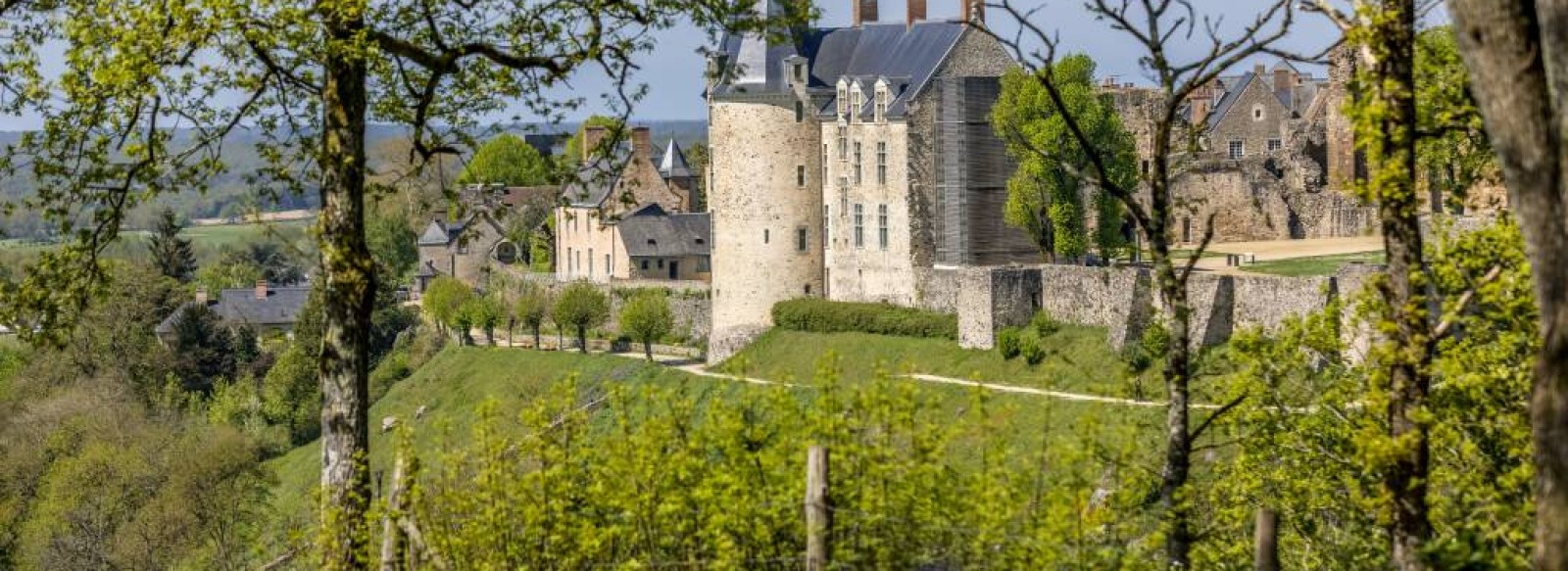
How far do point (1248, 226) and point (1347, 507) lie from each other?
46.1 m

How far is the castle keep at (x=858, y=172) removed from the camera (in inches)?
1754

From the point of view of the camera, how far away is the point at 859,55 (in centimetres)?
4844

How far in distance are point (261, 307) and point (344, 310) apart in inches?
2603

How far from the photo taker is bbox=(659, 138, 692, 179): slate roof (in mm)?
73869

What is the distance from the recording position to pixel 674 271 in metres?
61.5

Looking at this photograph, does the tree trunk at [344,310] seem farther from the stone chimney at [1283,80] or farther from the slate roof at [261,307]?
the stone chimney at [1283,80]

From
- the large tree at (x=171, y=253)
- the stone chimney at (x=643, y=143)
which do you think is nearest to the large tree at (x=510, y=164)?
the large tree at (x=171, y=253)

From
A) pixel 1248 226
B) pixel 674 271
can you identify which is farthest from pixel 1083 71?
pixel 674 271

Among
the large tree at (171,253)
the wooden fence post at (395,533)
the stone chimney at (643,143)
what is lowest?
the wooden fence post at (395,533)

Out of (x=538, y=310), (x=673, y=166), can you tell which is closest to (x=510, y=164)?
(x=673, y=166)

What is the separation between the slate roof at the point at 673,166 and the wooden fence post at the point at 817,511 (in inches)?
2516

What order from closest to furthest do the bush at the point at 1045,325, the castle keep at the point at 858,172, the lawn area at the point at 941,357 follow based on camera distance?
the lawn area at the point at 941,357 → the bush at the point at 1045,325 → the castle keep at the point at 858,172

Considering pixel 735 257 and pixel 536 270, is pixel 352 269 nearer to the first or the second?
pixel 735 257

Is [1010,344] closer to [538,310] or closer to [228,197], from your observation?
[538,310]
